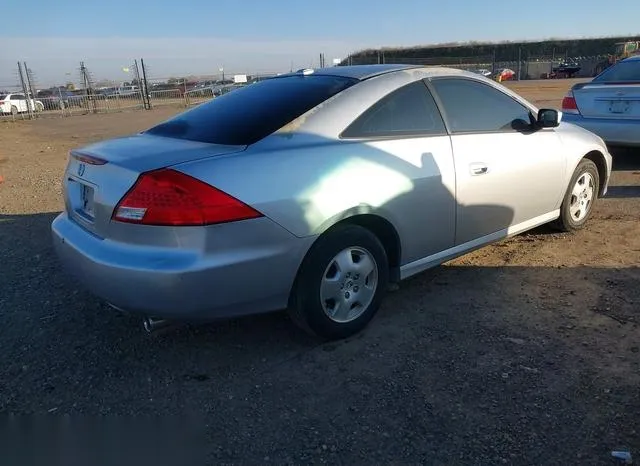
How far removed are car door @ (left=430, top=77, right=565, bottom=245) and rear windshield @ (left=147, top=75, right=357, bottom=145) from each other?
88 cm

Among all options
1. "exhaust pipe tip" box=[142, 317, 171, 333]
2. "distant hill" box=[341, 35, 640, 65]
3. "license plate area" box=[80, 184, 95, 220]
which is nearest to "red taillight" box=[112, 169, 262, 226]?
"license plate area" box=[80, 184, 95, 220]

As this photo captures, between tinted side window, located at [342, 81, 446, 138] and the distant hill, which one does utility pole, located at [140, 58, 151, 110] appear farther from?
the distant hill

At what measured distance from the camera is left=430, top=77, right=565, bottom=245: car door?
12.5ft

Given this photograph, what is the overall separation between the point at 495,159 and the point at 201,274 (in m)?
2.30

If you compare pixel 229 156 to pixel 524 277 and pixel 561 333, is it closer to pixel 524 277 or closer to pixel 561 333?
pixel 561 333

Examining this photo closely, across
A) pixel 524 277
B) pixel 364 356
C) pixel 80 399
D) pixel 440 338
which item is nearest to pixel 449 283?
pixel 524 277

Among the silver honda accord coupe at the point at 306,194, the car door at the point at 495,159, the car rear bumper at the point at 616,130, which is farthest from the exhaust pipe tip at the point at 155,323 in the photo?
the car rear bumper at the point at 616,130

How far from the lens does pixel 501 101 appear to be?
4.24 m

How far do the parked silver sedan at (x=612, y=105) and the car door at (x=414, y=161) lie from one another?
4.56 m

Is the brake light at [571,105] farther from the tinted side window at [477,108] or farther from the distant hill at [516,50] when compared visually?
the distant hill at [516,50]

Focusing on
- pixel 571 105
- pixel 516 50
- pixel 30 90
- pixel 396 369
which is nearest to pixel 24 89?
pixel 30 90

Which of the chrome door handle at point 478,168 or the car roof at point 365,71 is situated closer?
the car roof at point 365,71

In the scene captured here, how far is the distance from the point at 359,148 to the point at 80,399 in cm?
200

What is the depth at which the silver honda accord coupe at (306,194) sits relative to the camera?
2736mm
